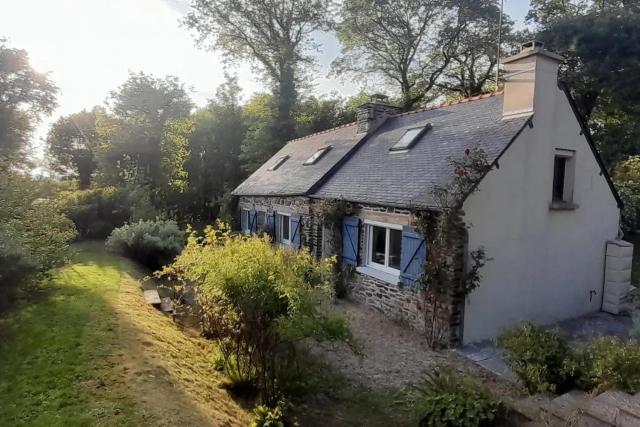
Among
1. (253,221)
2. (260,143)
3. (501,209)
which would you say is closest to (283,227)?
(253,221)

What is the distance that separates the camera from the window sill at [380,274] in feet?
29.2

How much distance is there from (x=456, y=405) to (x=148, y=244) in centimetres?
1113

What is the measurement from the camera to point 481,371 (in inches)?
258

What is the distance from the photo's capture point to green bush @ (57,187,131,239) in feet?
52.2

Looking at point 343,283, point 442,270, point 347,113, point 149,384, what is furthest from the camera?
point 347,113

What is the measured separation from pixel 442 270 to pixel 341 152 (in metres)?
7.27

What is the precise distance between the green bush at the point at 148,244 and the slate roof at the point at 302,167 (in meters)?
3.82

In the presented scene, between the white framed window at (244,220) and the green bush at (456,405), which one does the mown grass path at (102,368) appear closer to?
the green bush at (456,405)

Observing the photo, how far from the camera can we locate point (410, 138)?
1115 cm

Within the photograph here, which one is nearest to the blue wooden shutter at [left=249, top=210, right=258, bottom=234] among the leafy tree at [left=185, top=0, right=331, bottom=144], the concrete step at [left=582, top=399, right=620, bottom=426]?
the leafy tree at [left=185, top=0, right=331, bottom=144]

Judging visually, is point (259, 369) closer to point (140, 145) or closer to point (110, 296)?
point (110, 296)

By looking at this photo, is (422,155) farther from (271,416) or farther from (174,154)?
A: (174,154)

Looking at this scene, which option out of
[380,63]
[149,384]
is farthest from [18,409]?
[380,63]

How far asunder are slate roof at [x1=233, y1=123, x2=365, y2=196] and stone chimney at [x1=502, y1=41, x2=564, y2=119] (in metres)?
5.68
